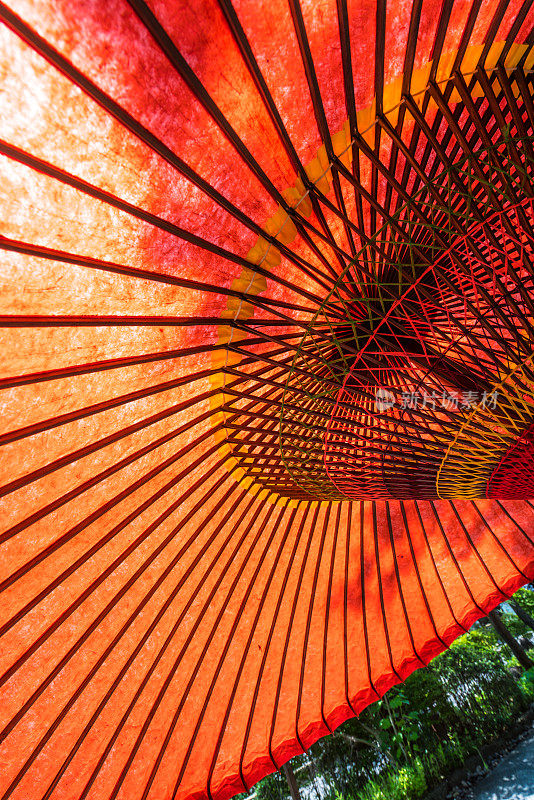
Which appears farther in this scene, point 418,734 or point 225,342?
point 418,734

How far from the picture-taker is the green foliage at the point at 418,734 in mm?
5355

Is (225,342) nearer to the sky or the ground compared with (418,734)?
nearer to the sky

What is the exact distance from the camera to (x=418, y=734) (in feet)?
18.3

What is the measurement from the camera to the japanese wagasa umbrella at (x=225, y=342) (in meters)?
1.03

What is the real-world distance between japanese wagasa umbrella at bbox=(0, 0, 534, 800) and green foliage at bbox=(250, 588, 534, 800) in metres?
3.71

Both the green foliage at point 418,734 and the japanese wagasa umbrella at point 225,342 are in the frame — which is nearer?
the japanese wagasa umbrella at point 225,342

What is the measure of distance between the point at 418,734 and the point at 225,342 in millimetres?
5689

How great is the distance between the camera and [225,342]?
5.22 ft

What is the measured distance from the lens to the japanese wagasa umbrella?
1.03 metres

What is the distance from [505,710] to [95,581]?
5.87 meters

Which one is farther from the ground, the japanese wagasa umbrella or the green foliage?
the japanese wagasa umbrella

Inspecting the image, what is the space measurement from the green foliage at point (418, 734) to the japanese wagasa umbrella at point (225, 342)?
3711 millimetres

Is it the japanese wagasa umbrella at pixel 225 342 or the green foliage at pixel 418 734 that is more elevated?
the japanese wagasa umbrella at pixel 225 342

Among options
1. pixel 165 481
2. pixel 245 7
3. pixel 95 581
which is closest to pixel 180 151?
pixel 245 7
